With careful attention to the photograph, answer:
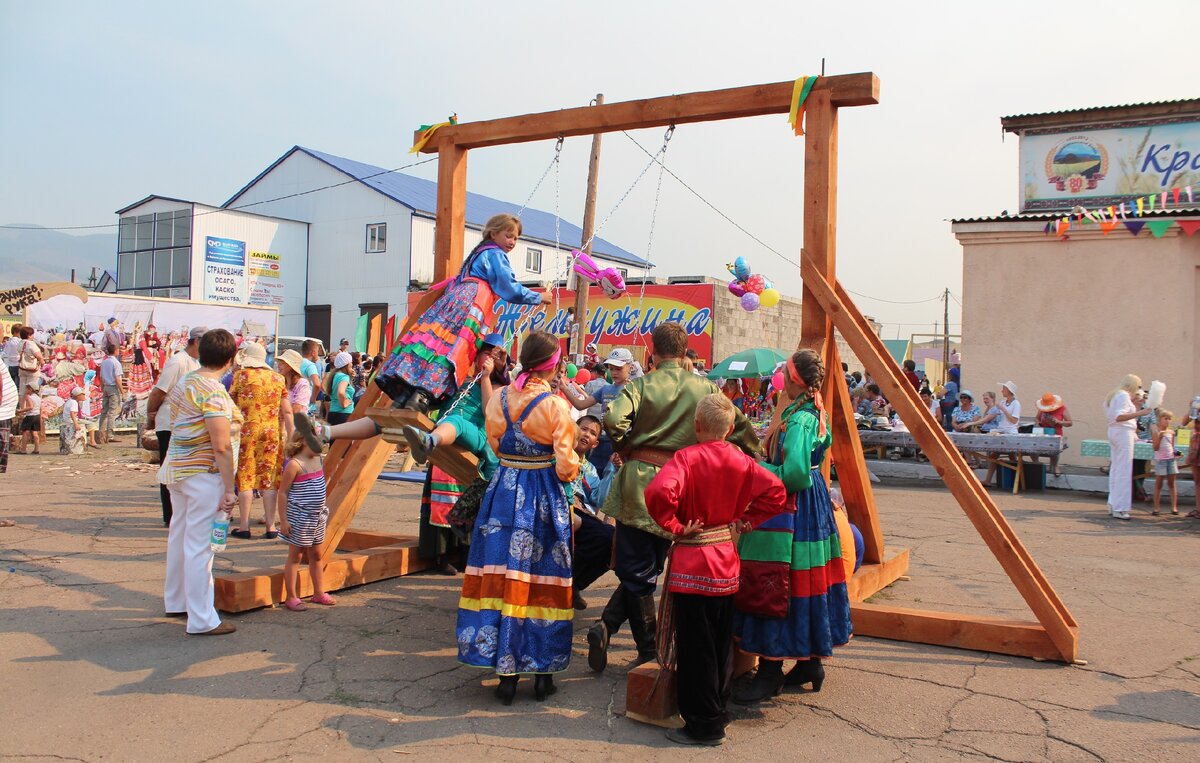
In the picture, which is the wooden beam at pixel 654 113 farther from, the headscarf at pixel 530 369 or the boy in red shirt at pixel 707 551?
the boy in red shirt at pixel 707 551

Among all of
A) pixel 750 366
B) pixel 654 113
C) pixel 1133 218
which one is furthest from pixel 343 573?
pixel 1133 218

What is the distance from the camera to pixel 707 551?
148 inches

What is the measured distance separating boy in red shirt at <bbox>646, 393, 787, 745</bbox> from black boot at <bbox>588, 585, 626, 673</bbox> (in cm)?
76

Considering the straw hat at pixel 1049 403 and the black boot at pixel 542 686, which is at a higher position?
the straw hat at pixel 1049 403

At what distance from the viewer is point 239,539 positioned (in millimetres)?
8023

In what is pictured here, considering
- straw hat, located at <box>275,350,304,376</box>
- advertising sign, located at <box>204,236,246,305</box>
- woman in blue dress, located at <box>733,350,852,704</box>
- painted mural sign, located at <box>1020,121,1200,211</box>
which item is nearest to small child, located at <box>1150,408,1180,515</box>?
painted mural sign, located at <box>1020,121,1200,211</box>

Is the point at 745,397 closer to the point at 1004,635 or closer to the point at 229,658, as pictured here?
the point at 1004,635

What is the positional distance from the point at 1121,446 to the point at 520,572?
31.7ft

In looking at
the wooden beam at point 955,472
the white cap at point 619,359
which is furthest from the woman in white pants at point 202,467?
the white cap at point 619,359

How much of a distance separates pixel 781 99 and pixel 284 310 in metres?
33.1

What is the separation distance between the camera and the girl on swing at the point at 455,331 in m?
5.47

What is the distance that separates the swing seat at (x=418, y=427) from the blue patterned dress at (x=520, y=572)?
0.73 metres

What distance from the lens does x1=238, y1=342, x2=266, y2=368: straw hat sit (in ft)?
24.7

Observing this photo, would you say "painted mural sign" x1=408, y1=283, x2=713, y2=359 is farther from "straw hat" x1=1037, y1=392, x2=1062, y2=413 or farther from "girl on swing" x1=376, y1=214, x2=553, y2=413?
"girl on swing" x1=376, y1=214, x2=553, y2=413
